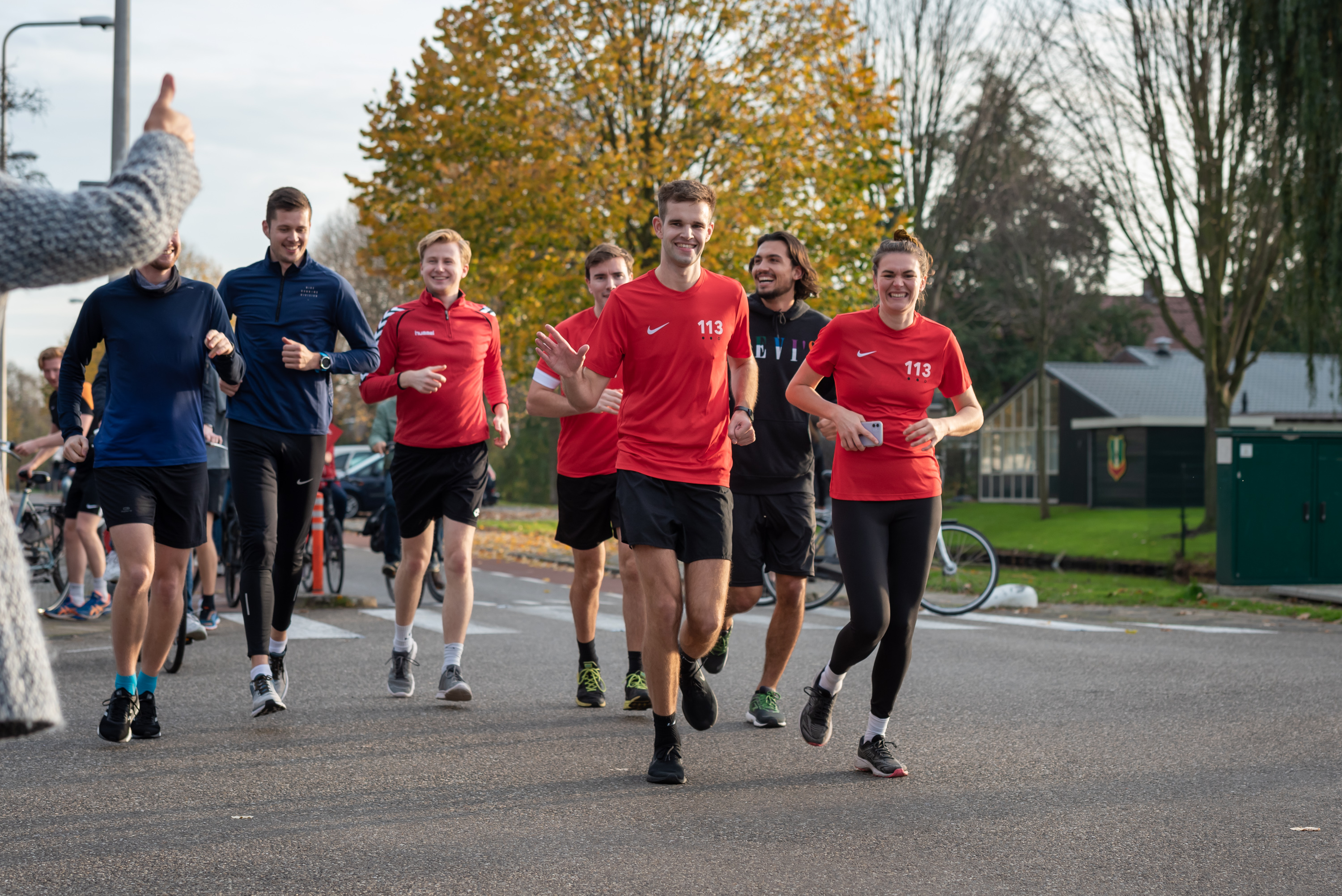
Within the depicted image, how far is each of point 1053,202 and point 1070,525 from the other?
366 inches

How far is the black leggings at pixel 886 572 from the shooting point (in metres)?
5.31

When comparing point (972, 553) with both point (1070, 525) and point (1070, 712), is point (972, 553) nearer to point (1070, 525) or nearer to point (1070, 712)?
point (1070, 712)

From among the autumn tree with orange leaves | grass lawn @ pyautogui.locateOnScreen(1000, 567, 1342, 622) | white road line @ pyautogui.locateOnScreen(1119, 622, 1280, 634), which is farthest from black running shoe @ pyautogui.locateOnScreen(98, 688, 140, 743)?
the autumn tree with orange leaves

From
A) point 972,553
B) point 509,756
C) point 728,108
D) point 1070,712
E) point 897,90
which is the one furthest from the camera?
point 897,90

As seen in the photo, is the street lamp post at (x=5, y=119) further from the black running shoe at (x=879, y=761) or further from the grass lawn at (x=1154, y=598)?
the grass lawn at (x=1154, y=598)

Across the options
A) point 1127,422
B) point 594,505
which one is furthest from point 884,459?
→ point 1127,422

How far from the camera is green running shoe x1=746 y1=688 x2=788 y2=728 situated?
6391 millimetres

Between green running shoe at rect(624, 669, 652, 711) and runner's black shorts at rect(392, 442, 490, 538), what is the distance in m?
1.09

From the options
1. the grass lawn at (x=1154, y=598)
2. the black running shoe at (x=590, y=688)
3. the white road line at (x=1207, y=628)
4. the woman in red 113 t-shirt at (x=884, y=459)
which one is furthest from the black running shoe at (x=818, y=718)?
the grass lawn at (x=1154, y=598)

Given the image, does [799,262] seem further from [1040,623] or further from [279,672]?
[1040,623]

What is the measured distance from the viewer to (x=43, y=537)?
1277 cm

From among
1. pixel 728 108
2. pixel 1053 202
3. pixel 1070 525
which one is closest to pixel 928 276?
pixel 728 108

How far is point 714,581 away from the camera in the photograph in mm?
5250

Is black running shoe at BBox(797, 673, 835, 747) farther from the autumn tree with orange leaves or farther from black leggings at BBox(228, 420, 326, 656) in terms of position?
the autumn tree with orange leaves
